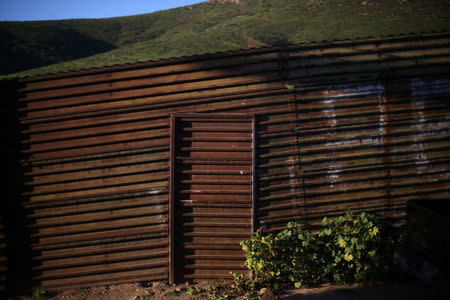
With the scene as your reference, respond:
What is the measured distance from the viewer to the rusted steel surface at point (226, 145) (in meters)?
4.79

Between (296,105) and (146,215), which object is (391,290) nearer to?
(296,105)

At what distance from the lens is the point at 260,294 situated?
14.5 ft

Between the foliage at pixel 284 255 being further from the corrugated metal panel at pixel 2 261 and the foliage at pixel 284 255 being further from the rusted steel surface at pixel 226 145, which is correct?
the corrugated metal panel at pixel 2 261

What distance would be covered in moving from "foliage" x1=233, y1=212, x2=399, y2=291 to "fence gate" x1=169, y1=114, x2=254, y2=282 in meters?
0.44

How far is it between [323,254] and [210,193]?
2.43m

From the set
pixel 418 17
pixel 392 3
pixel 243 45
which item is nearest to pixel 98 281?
pixel 243 45

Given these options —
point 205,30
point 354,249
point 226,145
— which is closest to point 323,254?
point 354,249

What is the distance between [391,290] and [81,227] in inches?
222

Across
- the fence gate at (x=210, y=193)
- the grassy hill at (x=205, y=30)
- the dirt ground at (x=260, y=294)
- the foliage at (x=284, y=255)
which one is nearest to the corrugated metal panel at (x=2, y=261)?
the dirt ground at (x=260, y=294)

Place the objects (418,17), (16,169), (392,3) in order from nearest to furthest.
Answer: (16,169) → (418,17) → (392,3)

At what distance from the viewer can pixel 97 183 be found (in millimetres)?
4887

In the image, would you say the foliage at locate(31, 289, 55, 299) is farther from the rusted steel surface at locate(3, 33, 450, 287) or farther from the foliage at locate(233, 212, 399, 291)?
the foliage at locate(233, 212, 399, 291)

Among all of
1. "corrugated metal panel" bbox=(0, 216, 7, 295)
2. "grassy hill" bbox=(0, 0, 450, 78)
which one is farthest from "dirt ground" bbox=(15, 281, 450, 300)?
"grassy hill" bbox=(0, 0, 450, 78)

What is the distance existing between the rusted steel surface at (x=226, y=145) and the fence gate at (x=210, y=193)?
0.13ft
